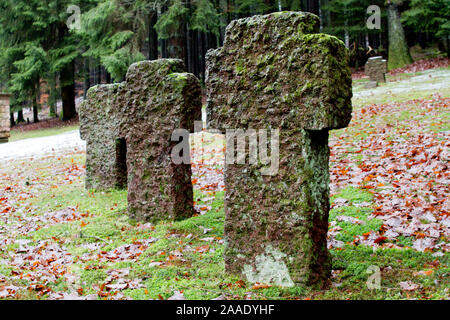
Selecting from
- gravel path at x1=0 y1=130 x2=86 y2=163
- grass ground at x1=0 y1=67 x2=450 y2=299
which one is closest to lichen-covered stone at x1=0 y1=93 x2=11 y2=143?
gravel path at x1=0 y1=130 x2=86 y2=163

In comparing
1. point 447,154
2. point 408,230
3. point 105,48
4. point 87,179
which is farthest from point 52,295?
point 105,48

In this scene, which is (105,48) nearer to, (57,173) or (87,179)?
(57,173)

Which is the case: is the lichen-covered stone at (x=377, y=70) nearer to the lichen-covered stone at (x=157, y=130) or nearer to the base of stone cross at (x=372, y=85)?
the base of stone cross at (x=372, y=85)

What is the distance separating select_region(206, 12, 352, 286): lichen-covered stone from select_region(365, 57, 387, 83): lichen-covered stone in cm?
1683

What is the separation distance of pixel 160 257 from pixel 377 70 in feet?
57.3

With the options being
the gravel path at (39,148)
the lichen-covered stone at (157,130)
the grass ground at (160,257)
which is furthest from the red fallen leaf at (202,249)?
the gravel path at (39,148)

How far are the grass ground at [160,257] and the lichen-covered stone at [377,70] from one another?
563 inches

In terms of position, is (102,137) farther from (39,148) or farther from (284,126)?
(39,148)

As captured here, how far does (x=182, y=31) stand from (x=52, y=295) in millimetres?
17989

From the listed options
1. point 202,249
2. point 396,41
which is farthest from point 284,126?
point 396,41

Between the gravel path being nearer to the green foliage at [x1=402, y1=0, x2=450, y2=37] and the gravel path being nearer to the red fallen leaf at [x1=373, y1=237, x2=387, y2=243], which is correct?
the red fallen leaf at [x1=373, y1=237, x2=387, y2=243]

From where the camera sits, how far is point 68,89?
1126 inches

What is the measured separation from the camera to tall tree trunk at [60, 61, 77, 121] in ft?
91.1

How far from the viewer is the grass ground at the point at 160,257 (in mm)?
3338
